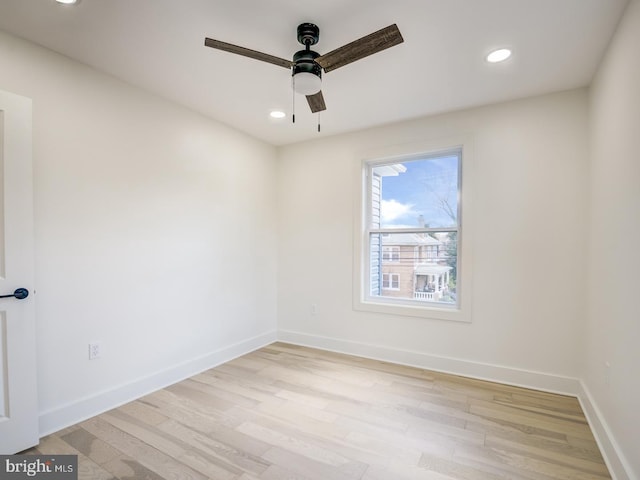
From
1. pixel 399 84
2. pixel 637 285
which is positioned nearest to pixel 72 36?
pixel 399 84

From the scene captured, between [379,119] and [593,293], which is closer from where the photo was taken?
[593,293]

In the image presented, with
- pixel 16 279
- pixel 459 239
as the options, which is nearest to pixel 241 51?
pixel 16 279

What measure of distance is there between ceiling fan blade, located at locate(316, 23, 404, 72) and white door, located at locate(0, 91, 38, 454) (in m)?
1.90

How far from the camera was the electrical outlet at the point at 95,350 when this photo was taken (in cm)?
239

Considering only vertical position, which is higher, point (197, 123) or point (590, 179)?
point (197, 123)

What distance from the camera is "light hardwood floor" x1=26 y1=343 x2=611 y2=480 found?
71.8 inches

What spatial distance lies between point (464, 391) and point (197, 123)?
3.53 meters

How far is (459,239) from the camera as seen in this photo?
3.22 meters

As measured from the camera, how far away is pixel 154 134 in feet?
9.29

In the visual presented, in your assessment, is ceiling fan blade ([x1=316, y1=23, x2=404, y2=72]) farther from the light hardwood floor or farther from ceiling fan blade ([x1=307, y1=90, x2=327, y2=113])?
the light hardwood floor

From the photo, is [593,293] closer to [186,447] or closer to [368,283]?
[368,283]

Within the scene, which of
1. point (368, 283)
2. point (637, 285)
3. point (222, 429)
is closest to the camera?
point (637, 285)

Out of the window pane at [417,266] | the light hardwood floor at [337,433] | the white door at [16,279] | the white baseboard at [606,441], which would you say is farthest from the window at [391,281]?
the white door at [16,279]

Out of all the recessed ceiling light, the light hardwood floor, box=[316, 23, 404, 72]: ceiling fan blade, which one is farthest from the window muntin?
box=[316, 23, 404, 72]: ceiling fan blade
